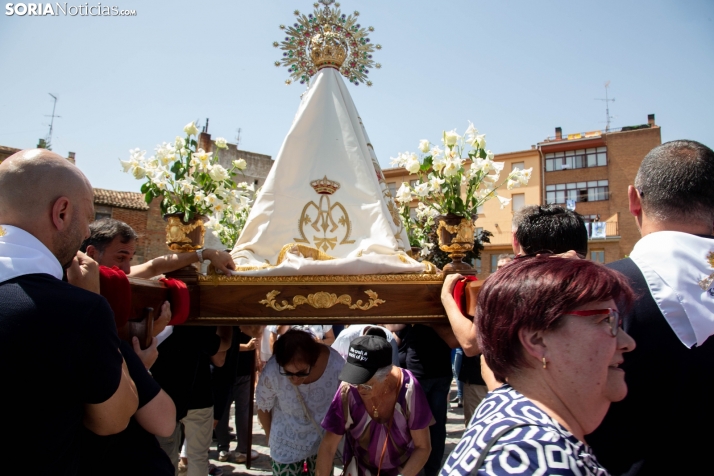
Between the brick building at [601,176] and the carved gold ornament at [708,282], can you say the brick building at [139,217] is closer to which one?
the carved gold ornament at [708,282]

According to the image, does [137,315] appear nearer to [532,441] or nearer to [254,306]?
[254,306]

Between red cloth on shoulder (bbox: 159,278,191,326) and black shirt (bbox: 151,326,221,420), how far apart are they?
0.77 metres

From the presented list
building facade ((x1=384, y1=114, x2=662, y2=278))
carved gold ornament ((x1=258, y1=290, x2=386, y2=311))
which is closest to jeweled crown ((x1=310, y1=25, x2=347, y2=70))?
carved gold ornament ((x1=258, y1=290, x2=386, y2=311))

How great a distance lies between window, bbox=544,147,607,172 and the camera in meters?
30.0

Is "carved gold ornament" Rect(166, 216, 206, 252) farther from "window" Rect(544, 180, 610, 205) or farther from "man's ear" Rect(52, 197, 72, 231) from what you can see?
"window" Rect(544, 180, 610, 205)

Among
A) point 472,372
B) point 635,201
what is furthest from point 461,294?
point 472,372

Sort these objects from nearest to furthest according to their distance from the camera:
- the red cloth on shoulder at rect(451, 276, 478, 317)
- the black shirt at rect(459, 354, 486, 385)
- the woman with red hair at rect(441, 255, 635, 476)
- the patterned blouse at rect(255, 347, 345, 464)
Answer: the woman with red hair at rect(441, 255, 635, 476), the red cloth on shoulder at rect(451, 276, 478, 317), the patterned blouse at rect(255, 347, 345, 464), the black shirt at rect(459, 354, 486, 385)

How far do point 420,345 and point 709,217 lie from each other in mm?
3141

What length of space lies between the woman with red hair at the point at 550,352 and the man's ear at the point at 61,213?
4.37 feet

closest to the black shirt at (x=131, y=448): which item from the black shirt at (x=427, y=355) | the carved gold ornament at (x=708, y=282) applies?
the carved gold ornament at (x=708, y=282)

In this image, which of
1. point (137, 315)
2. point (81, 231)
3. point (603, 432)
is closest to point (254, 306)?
point (137, 315)

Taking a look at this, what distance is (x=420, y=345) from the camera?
15.3 ft

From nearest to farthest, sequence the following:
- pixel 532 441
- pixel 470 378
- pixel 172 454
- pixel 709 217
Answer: pixel 532 441 < pixel 709 217 < pixel 172 454 < pixel 470 378

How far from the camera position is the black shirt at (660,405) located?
1.58 m
